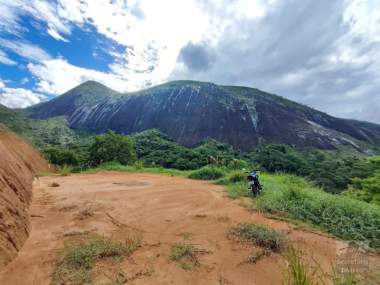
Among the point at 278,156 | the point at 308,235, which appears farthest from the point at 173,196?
the point at 278,156

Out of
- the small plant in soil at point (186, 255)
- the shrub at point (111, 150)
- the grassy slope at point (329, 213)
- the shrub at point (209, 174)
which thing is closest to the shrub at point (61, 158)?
the shrub at point (111, 150)

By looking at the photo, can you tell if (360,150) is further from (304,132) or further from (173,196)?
(173,196)

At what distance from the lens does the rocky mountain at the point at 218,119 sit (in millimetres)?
72500

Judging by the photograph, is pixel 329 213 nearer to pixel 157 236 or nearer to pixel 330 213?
pixel 330 213

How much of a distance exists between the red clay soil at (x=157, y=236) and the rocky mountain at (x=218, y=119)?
61916 mm

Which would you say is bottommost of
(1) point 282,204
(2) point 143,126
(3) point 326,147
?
(1) point 282,204

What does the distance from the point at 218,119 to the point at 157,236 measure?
75.7 meters

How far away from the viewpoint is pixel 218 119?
3118 inches

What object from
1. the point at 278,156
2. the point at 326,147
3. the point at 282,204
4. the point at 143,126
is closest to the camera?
the point at 282,204

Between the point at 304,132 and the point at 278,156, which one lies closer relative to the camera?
the point at 278,156

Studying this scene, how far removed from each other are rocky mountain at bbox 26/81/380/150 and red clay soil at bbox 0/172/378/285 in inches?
2438

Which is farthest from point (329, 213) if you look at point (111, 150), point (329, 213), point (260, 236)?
point (111, 150)

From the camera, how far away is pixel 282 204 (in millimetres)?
6082

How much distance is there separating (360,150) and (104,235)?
78444mm
